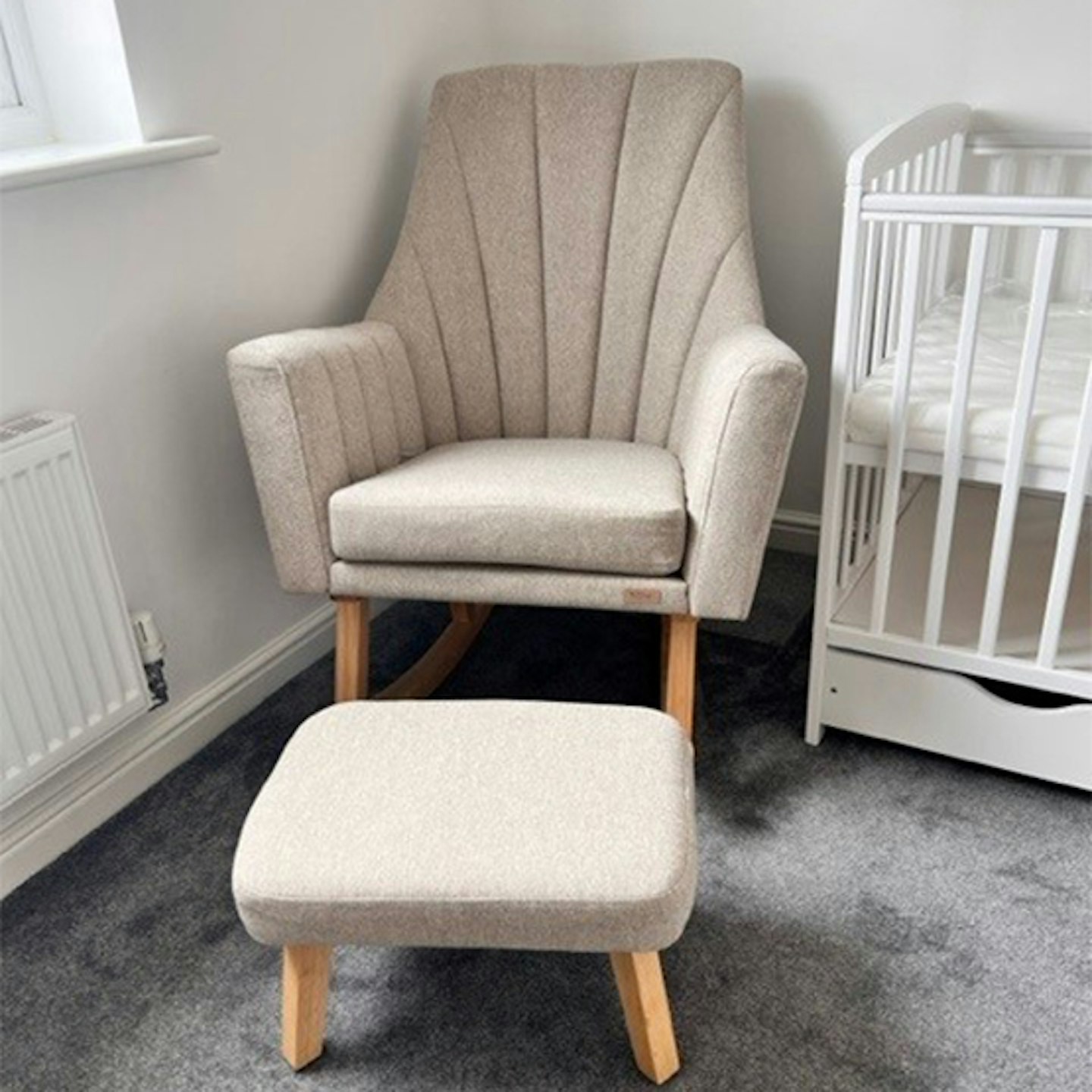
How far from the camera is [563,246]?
193 cm

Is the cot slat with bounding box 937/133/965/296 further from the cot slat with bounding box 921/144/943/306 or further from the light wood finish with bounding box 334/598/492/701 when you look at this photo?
the light wood finish with bounding box 334/598/492/701

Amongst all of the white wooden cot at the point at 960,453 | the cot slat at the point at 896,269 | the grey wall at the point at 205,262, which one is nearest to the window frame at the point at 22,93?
the grey wall at the point at 205,262

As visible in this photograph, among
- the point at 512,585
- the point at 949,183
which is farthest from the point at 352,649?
the point at 949,183

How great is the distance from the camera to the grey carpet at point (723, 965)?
121 centimetres

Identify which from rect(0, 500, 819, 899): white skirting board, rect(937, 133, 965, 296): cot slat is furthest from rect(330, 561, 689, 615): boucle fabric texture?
rect(937, 133, 965, 296): cot slat

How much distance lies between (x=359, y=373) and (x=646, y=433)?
1.78 ft

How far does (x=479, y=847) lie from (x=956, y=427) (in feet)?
→ 2.93

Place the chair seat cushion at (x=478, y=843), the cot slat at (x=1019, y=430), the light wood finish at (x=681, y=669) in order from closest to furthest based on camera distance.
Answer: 1. the chair seat cushion at (x=478, y=843)
2. the cot slat at (x=1019, y=430)
3. the light wood finish at (x=681, y=669)

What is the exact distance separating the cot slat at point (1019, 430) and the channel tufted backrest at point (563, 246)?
58 centimetres

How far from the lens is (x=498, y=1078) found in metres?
1.20

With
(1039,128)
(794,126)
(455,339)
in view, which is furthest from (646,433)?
(1039,128)

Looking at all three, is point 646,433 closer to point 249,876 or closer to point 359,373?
point 359,373

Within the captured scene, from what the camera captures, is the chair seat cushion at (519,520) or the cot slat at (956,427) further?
the chair seat cushion at (519,520)

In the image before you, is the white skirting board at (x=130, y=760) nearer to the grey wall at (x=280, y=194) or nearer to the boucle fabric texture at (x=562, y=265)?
the grey wall at (x=280, y=194)
